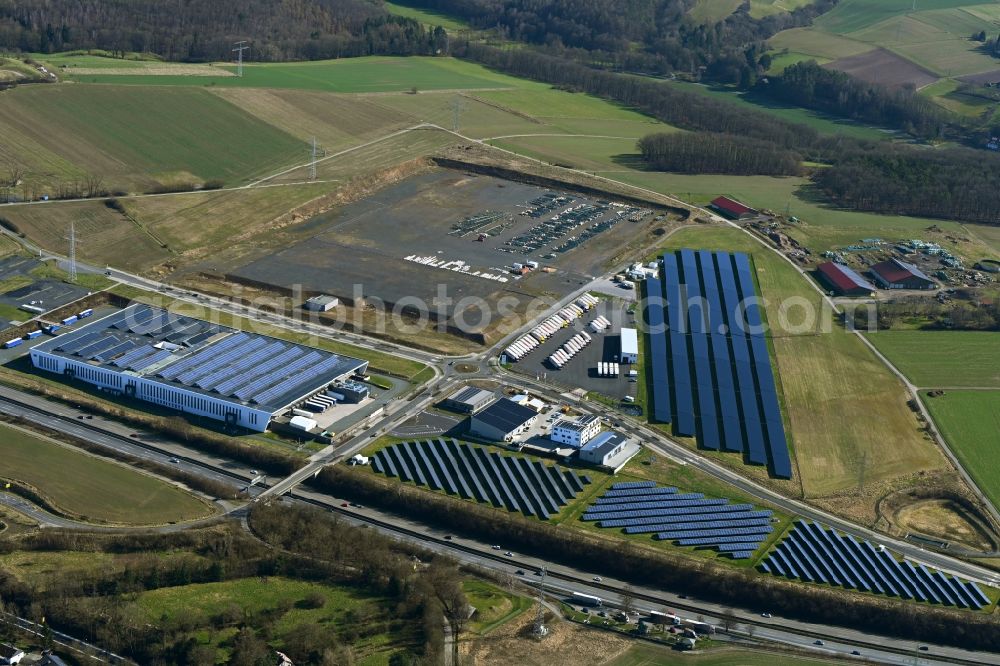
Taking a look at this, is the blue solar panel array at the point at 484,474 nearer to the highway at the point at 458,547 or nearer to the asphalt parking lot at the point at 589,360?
the highway at the point at 458,547

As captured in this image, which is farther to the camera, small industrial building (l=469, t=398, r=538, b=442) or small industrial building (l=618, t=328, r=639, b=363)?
small industrial building (l=618, t=328, r=639, b=363)

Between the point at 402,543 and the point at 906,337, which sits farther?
the point at 906,337

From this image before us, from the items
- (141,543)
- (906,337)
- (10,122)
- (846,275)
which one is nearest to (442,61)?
(10,122)

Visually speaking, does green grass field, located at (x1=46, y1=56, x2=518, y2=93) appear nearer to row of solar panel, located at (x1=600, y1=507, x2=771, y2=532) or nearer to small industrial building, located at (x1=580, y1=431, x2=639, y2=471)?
small industrial building, located at (x1=580, y1=431, x2=639, y2=471)

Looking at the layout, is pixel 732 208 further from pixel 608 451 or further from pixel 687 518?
pixel 687 518

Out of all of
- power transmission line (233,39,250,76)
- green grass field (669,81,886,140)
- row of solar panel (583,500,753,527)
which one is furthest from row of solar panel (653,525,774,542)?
power transmission line (233,39,250,76)

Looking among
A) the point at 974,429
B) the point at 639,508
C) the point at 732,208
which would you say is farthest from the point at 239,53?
the point at 974,429

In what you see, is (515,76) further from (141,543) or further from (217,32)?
(141,543)
